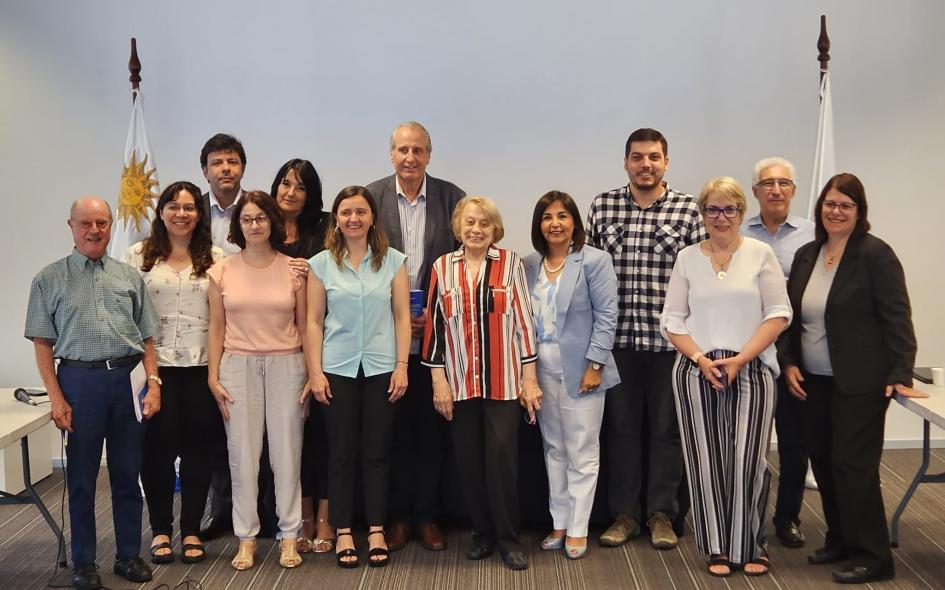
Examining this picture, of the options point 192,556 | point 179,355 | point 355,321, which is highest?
point 355,321

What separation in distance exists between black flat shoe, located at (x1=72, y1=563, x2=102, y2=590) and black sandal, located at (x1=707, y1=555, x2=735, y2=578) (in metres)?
2.30

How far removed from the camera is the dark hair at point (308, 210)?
3670mm

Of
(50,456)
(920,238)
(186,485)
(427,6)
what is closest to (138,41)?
(427,6)

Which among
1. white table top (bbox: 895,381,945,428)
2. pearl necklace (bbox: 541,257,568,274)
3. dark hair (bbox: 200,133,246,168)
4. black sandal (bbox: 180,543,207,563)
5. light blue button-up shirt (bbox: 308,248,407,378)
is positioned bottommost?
black sandal (bbox: 180,543,207,563)

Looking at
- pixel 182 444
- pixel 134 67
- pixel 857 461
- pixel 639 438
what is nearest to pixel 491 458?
pixel 639 438

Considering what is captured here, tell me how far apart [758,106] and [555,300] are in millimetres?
2451

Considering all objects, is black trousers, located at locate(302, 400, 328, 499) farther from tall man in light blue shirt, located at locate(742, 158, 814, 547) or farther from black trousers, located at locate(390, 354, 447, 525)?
tall man in light blue shirt, located at locate(742, 158, 814, 547)

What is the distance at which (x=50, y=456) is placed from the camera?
502 centimetres

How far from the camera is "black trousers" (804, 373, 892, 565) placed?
3141 millimetres

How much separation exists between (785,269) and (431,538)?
6.23 ft

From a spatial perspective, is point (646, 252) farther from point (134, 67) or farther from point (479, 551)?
point (134, 67)

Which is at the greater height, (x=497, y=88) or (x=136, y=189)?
(x=497, y=88)

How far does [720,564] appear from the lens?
3289 mm

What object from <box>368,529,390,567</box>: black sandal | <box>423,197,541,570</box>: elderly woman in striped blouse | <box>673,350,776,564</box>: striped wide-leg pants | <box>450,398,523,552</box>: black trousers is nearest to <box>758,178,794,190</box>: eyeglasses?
<box>673,350,776,564</box>: striped wide-leg pants
